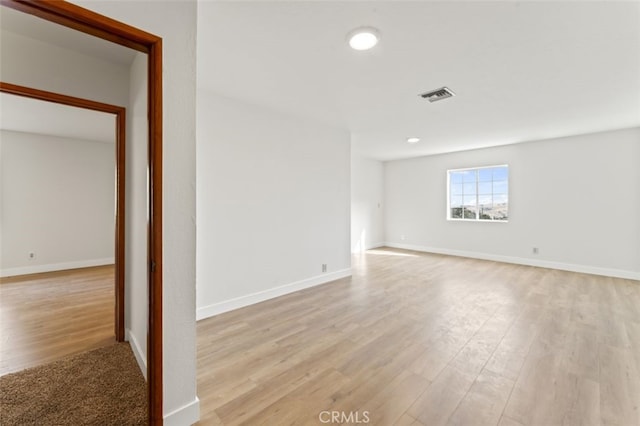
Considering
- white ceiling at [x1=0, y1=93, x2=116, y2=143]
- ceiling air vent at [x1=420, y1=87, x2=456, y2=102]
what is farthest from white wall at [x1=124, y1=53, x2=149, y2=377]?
ceiling air vent at [x1=420, y1=87, x2=456, y2=102]

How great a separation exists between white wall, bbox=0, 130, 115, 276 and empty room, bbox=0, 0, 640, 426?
21 centimetres

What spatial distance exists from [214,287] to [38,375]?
1394mm

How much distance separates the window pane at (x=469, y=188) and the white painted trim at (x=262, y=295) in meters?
3.88

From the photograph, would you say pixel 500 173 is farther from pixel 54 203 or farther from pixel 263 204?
pixel 54 203

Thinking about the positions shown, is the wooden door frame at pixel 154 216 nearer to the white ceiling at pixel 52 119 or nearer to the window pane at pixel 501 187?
the white ceiling at pixel 52 119

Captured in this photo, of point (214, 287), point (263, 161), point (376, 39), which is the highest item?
point (376, 39)

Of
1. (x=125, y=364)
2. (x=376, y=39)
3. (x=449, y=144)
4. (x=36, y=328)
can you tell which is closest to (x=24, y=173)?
(x=36, y=328)

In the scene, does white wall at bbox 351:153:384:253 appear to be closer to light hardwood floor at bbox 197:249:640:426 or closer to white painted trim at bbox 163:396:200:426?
light hardwood floor at bbox 197:249:640:426

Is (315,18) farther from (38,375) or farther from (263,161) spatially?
(38,375)

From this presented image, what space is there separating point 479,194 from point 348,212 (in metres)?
3.62

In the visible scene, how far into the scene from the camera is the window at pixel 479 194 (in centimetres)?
568

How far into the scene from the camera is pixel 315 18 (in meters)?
1.73

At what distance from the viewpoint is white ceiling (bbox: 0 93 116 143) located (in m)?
3.28

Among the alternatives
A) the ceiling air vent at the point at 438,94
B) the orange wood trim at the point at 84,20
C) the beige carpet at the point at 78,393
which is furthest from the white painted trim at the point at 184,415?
the ceiling air vent at the point at 438,94
